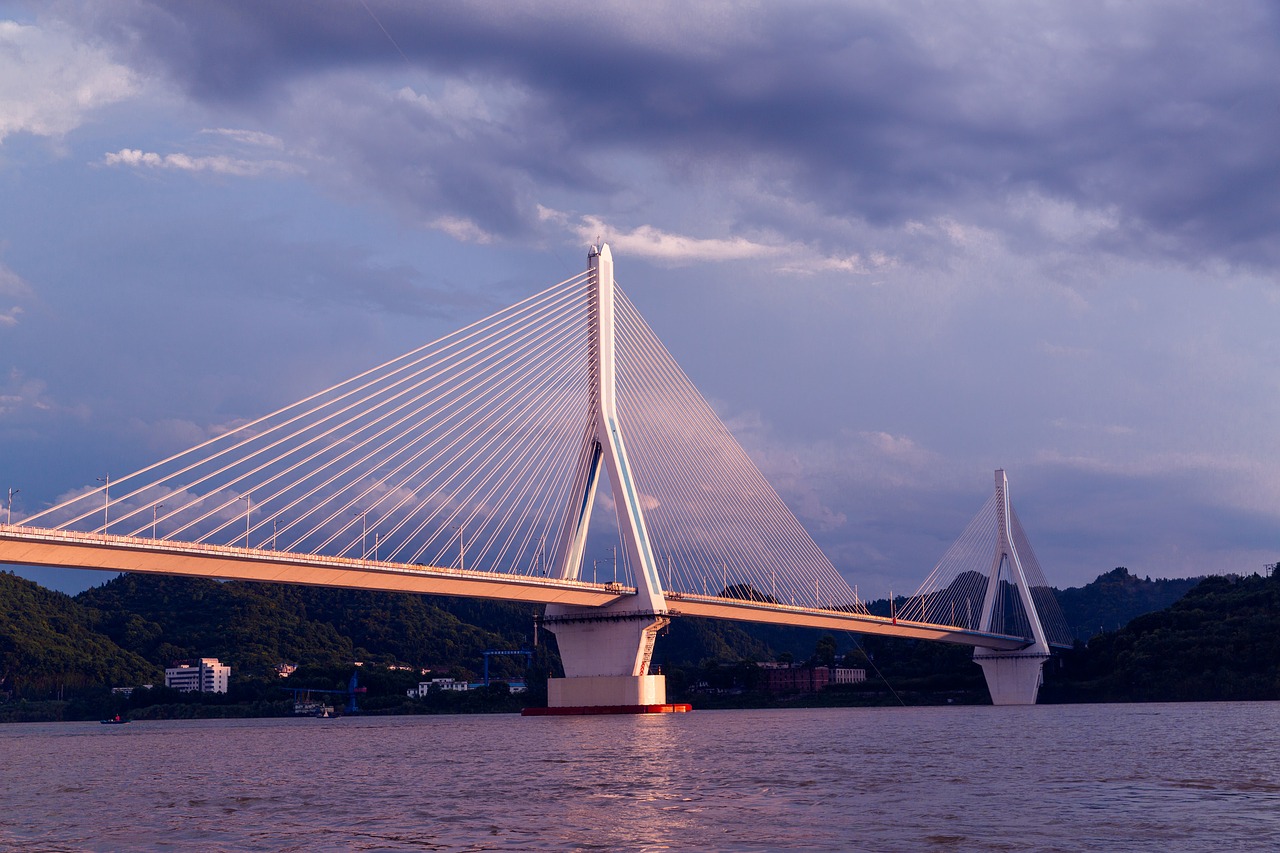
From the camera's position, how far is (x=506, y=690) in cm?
11056

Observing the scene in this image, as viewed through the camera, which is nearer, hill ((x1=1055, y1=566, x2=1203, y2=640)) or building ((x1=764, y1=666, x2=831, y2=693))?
building ((x1=764, y1=666, x2=831, y2=693))

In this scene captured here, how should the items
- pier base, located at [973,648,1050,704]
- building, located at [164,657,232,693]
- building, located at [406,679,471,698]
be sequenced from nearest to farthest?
pier base, located at [973,648,1050,704] < building, located at [164,657,232,693] < building, located at [406,679,471,698]

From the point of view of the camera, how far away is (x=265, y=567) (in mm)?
48281

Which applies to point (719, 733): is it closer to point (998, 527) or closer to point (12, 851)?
point (12, 851)

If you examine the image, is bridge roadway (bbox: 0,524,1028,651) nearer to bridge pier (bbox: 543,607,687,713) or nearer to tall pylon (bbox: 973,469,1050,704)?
bridge pier (bbox: 543,607,687,713)

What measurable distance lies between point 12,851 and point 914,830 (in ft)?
36.7

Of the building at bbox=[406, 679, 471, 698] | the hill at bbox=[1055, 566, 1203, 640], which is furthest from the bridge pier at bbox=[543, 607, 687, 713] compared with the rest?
the hill at bbox=[1055, 566, 1203, 640]

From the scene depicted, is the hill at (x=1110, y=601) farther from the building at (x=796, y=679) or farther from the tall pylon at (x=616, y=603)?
the tall pylon at (x=616, y=603)

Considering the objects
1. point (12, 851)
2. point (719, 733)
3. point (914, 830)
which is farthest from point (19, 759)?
point (914, 830)

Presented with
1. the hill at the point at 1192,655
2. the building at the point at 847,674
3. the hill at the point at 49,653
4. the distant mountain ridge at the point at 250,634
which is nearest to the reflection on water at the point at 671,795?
the hill at the point at 1192,655

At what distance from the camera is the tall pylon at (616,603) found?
59469 millimetres

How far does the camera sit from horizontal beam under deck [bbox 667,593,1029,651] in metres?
68.9

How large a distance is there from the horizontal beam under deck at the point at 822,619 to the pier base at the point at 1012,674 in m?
1.08

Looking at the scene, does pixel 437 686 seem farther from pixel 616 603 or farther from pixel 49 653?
pixel 616 603
